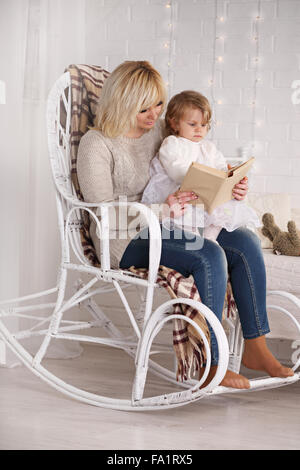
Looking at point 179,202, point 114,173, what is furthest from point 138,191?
point 179,202

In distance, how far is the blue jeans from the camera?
69.0 inches

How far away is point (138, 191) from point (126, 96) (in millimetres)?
291

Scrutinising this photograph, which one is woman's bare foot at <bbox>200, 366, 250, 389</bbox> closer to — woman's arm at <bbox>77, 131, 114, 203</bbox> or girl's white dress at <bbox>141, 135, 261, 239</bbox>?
girl's white dress at <bbox>141, 135, 261, 239</bbox>

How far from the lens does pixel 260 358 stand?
6.15 feet

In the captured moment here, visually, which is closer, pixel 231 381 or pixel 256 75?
pixel 231 381

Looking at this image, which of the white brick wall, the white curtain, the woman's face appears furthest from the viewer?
the white brick wall

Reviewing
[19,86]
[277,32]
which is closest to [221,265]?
[19,86]

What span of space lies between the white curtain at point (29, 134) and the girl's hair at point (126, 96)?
50 cm

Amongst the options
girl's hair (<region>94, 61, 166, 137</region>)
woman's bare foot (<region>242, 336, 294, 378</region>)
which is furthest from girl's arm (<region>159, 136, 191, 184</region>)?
woman's bare foot (<region>242, 336, 294, 378</region>)

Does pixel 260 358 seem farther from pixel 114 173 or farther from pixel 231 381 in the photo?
pixel 114 173

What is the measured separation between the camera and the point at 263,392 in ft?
6.99

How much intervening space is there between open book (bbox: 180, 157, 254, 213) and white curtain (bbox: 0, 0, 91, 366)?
803 millimetres
